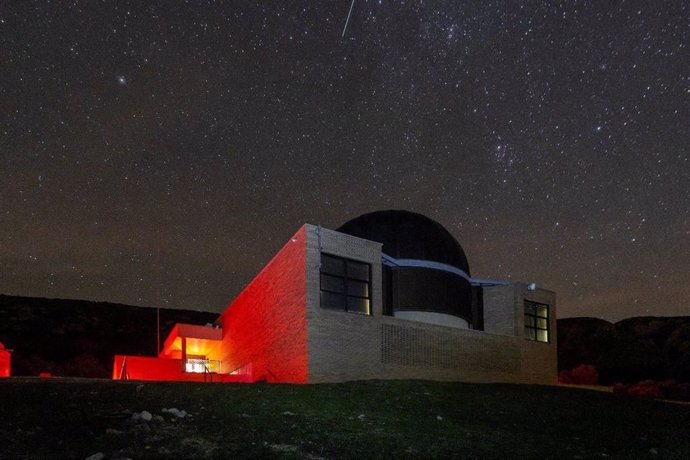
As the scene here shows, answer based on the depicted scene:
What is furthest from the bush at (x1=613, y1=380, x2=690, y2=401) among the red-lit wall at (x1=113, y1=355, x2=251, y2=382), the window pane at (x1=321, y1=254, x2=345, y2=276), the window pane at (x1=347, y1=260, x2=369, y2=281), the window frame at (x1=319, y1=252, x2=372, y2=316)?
the red-lit wall at (x1=113, y1=355, x2=251, y2=382)

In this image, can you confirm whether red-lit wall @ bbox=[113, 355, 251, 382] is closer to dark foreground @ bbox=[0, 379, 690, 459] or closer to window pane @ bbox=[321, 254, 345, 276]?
window pane @ bbox=[321, 254, 345, 276]

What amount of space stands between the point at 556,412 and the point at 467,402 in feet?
8.48

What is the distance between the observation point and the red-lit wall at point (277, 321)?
23.4 meters

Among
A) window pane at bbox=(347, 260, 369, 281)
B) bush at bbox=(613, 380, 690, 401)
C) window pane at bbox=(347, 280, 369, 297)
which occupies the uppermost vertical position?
window pane at bbox=(347, 260, 369, 281)

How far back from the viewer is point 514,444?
14.3 metres

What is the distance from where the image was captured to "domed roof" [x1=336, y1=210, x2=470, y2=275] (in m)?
28.8

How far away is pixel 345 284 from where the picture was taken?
2452cm

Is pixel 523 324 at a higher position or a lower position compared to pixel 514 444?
higher

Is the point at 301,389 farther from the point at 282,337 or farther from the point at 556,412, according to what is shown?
the point at 556,412

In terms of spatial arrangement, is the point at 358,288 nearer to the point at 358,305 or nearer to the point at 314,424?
the point at 358,305

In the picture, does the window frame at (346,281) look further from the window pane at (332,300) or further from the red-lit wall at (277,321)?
the red-lit wall at (277,321)

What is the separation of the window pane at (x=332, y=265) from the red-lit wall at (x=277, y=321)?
937 millimetres

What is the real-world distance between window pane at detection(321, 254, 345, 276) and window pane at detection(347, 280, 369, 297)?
23.8 inches

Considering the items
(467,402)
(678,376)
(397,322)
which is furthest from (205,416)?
(678,376)
